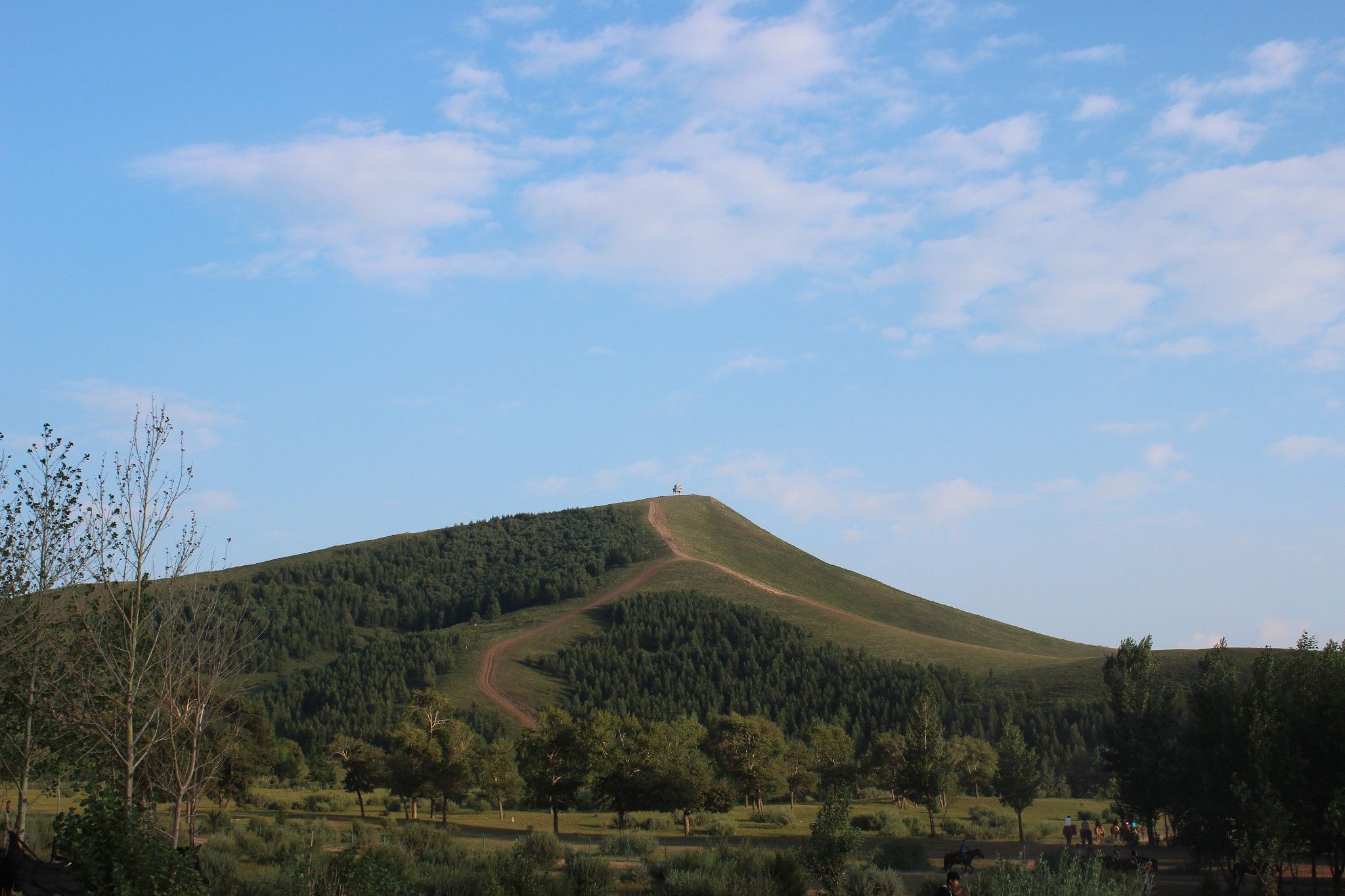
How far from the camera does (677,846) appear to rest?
41.7 meters

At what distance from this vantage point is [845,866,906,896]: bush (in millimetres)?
24812

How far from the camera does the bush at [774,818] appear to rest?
192 feet

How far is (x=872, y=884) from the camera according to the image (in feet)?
82.2

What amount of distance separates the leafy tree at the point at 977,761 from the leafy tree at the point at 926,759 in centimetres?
2092

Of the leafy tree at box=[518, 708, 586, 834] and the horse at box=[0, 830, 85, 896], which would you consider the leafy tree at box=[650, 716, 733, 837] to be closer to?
the leafy tree at box=[518, 708, 586, 834]

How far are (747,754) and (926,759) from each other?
14.9m

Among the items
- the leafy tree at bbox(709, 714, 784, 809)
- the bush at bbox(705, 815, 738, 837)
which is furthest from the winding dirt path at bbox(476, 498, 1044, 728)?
the bush at bbox(705, 815, 738, 837)

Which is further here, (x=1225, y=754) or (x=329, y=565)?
(x=329, y=565)

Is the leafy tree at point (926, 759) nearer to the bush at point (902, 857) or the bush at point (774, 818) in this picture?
the bush at point (774, 818)

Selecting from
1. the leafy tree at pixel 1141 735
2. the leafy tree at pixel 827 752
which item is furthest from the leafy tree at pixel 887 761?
the leafy tree at pixel 1141 735

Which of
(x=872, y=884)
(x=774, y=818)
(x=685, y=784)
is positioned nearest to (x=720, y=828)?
(x=685, y=784)

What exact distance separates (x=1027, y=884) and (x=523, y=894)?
33.1 feet

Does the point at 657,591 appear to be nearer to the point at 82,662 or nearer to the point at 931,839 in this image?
the point at 931,839

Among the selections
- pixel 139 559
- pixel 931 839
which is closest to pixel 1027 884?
pixel 139 559
